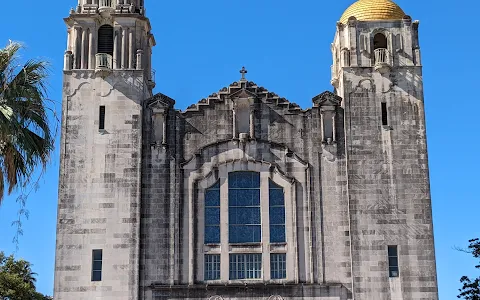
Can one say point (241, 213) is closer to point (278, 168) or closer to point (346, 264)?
point (278, 168)

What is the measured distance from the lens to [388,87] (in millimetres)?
35594

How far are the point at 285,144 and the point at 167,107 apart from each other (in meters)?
5.16

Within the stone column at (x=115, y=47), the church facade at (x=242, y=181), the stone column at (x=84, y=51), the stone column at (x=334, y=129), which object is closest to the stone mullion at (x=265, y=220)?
the church facade at (x=242, y=181)

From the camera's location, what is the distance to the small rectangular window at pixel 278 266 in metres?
33.4

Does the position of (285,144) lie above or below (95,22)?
below

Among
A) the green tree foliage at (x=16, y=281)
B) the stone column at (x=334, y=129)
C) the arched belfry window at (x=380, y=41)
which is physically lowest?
the green tree foliage at (x=16, y=281)

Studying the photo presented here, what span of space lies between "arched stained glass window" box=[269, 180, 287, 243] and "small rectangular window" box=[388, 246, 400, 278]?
4171mm

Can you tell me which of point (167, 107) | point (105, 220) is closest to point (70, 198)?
point (105, 220)

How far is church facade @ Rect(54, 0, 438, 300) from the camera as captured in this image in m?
33.1

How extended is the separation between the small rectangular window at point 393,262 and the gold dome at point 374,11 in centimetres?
1020

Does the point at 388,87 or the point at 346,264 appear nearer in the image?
the point at 346,264

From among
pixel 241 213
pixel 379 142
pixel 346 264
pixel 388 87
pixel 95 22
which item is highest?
pixel 95 22

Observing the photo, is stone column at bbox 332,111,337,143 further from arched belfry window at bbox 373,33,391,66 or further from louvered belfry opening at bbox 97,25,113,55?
louvered belfry opening at bbox 97,25,113,55

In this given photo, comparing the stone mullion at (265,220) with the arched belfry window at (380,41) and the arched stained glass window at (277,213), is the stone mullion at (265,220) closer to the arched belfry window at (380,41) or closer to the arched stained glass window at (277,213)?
the arched stained glass window at (277,213)
